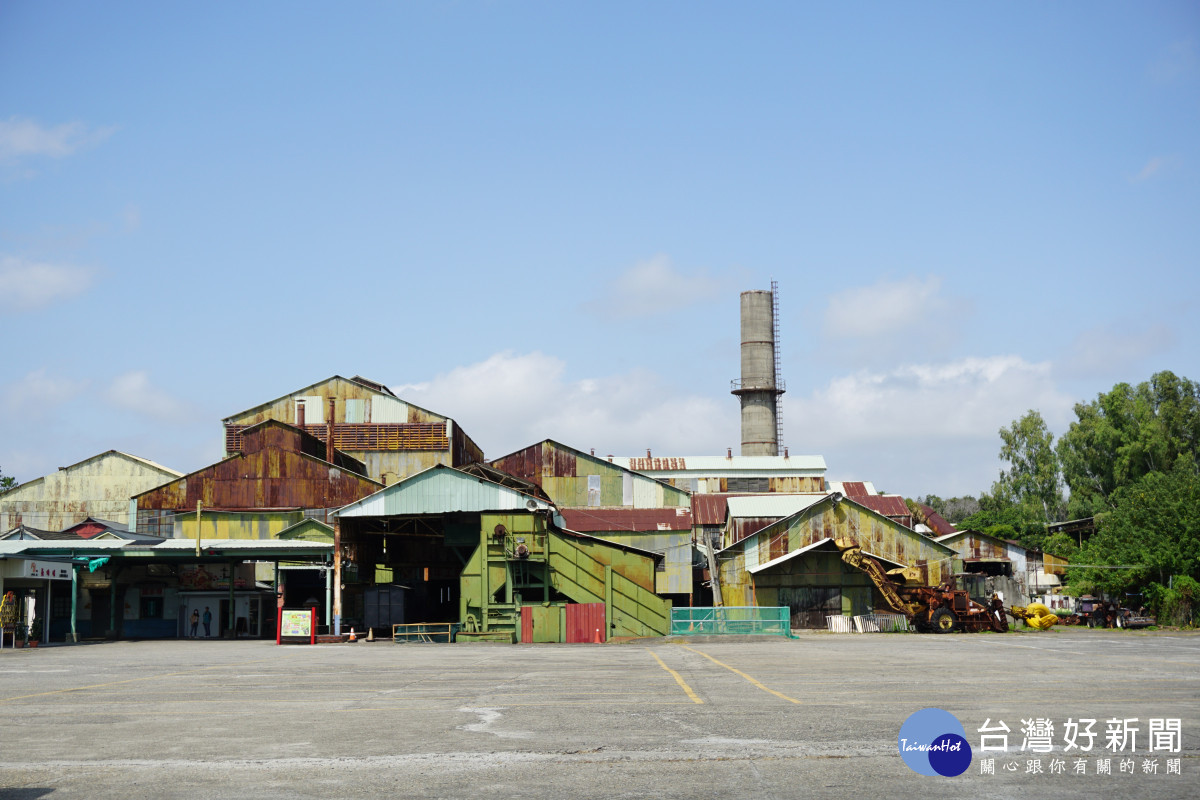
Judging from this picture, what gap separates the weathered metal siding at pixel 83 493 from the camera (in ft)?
240

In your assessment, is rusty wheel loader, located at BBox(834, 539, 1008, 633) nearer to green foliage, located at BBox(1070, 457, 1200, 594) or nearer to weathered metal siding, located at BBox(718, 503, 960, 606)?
weathered metal siding, located at BBox(718, 503, 960, 606)

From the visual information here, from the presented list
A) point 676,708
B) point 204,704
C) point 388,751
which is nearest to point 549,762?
point 388,751

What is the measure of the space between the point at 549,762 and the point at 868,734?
4321 millimetres

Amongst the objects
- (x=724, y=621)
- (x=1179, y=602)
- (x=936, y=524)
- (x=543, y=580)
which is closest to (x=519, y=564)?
(x=543, y=580)

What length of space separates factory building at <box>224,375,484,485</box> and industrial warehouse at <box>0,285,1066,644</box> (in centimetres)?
14

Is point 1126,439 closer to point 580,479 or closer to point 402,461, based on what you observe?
point 580,479

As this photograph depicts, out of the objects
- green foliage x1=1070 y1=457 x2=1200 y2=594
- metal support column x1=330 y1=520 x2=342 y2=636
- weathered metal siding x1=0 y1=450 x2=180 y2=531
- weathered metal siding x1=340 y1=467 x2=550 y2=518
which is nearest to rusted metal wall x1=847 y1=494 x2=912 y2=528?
green foliage x1=1070 y1=457 x2=1200 y2=594

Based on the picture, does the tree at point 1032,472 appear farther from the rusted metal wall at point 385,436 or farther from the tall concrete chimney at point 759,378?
the rusted metal wall at point 385,436

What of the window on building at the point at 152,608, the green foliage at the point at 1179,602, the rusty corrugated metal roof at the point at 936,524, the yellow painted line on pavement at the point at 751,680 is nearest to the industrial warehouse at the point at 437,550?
the window on building at the point at 152,608

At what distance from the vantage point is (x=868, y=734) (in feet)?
41.4

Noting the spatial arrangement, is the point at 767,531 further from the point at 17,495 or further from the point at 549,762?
the point at 17,495

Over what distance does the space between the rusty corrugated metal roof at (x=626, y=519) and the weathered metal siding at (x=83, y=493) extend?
107 feet

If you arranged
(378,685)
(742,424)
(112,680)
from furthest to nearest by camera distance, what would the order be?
(742,424), (112,680), (378,685)

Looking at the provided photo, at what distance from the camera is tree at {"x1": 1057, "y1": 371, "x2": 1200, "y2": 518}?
88.9 metres
